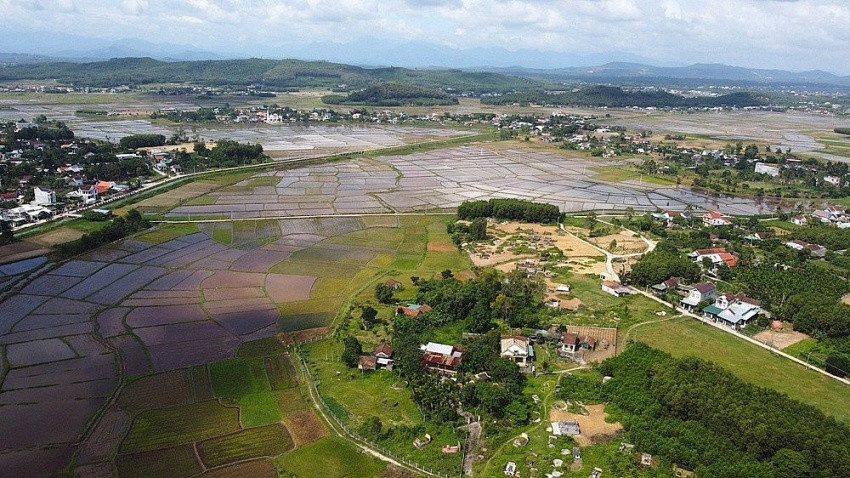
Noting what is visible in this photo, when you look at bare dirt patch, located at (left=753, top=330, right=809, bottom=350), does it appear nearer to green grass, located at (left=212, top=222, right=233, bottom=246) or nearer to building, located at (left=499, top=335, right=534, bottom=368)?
building, located at (left=499, top=335, right=534, bottom=368)

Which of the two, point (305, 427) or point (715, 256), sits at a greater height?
point (715, 256)

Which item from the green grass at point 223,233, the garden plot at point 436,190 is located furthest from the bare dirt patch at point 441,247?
the green grass at point 223,233

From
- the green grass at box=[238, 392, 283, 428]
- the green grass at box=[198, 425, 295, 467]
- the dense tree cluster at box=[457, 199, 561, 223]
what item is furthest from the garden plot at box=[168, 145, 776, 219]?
the green grass at box=[198, 425, 295, 467]

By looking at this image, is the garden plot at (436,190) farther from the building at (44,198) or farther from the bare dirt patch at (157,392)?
the bare dirt patch at (157,392)

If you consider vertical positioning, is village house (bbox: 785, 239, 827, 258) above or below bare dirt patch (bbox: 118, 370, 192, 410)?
above

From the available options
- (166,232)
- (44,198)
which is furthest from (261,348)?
(44,198)

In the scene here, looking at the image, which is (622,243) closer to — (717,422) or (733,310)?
(733,310)
